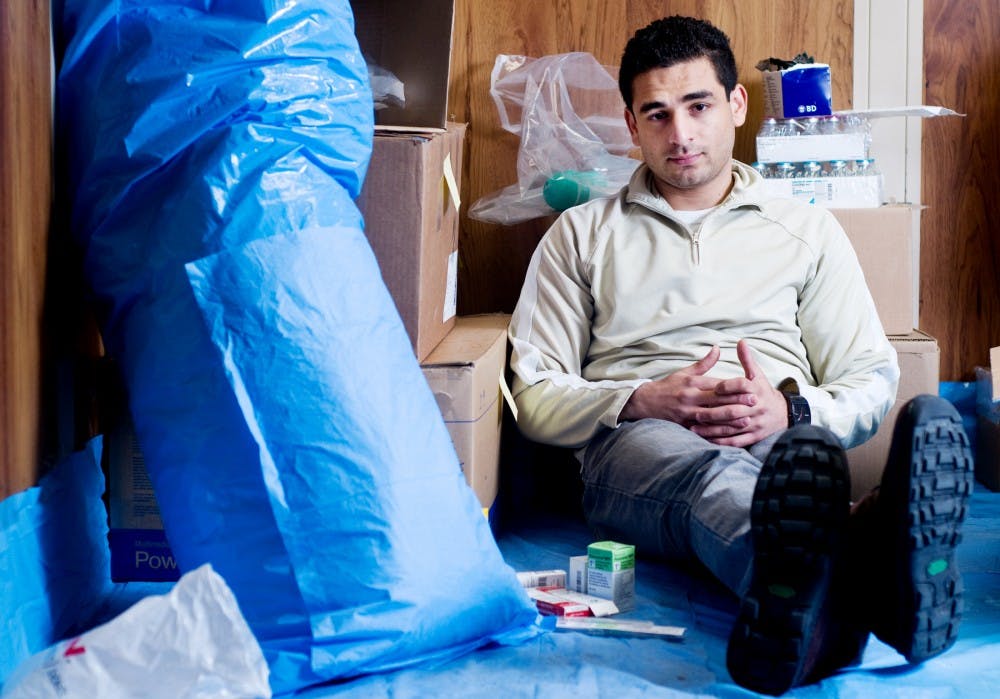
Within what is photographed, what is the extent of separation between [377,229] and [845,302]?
2.64ft

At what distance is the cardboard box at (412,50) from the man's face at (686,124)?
0.34 meters

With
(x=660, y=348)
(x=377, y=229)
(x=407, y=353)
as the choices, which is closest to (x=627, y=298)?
(x=660, y=348)

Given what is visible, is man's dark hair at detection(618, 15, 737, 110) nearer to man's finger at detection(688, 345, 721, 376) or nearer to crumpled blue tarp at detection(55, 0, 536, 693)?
man's finger at detection(688, 345, 721, 376)

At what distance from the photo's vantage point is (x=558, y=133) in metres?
2.30

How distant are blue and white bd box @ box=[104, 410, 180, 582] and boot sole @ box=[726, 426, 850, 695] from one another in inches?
32.0

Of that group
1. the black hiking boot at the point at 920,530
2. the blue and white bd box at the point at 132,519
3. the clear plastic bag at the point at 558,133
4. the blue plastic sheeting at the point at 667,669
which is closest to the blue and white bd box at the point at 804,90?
the clear plastic bag at the point at 558,133

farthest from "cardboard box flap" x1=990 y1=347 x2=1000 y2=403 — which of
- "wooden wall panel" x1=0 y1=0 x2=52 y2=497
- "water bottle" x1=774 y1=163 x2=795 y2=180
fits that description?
"wooden wall panel" x1=0 y1=0 x2=52 y2=497

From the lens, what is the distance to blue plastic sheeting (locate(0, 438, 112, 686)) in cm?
126

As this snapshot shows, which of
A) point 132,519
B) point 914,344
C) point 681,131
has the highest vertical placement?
point 681,131

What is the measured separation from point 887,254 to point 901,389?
26 cm

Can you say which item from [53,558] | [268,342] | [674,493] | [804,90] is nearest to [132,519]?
[53,558]

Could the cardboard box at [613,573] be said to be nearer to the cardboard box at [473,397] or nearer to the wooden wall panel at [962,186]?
the cardboard box at [473,397]

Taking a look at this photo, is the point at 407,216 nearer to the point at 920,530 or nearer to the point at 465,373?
the point at 465,373

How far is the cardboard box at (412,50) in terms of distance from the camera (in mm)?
1910
